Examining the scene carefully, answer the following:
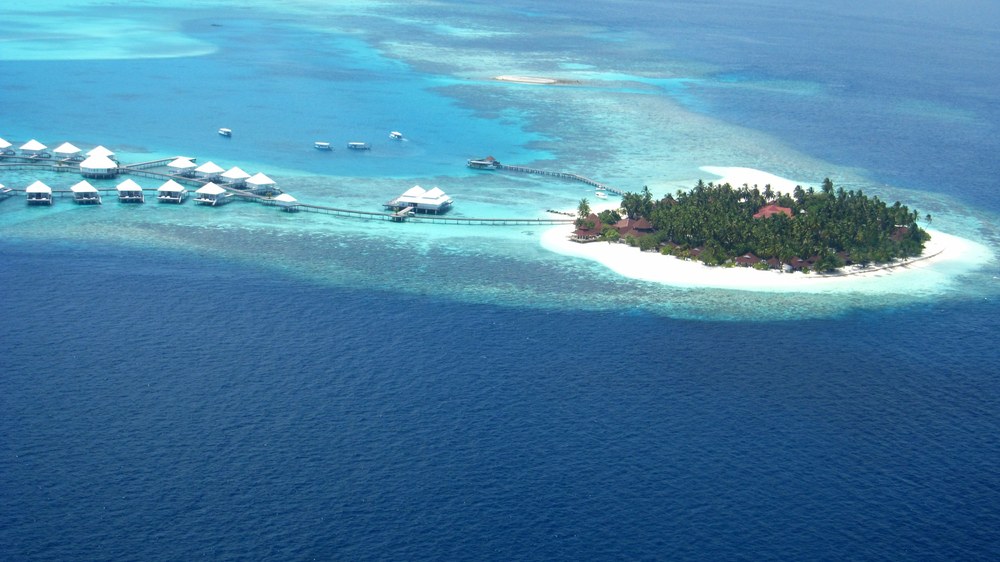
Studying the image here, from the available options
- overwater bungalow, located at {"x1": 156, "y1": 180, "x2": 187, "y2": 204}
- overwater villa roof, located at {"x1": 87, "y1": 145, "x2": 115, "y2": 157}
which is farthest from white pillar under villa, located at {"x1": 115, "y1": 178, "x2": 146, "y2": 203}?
overwater villa roof, located at {"x1": 87, "y1": 145, "x2": 115, "y2": 157}

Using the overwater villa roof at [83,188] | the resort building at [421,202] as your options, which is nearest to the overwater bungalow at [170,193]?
the overwater villa roof at [83,188]

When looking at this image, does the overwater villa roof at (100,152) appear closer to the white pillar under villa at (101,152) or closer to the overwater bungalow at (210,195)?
the white pillar under villa at (101,152)

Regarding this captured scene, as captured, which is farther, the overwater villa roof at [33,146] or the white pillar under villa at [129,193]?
the overwater villa roof at [33,146]

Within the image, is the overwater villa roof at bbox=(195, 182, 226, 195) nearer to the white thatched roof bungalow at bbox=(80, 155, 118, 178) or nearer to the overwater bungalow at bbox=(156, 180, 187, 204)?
the overwater bungalow at bbox=(156, 180, 187, 204)

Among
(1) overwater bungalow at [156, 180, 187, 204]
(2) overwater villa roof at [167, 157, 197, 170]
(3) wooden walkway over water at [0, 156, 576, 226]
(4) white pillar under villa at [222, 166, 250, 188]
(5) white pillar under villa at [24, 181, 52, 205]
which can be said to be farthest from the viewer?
(2) overwater villa roof at [167, 157, 197, 170]

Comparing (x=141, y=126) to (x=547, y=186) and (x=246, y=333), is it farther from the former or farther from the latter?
(x=246, y=333)

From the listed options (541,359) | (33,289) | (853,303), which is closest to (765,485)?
(541,359)

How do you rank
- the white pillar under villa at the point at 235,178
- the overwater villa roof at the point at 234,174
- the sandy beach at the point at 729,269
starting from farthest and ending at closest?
the overwater villa roof at the point at 234,174 → the white pillar under villa at the point at 235,178 → the sandy beach at the point at 729,269
